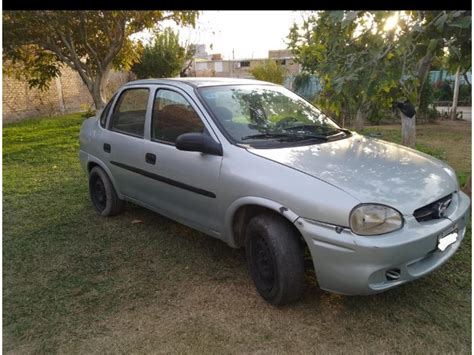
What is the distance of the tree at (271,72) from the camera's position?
1786 centimetres

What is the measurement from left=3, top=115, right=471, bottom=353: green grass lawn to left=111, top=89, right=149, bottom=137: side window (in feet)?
3.51

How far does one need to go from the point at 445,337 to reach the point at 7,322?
293 centimetres

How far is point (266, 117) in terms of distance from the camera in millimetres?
3514

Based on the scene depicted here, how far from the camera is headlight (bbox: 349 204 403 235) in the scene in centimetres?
244

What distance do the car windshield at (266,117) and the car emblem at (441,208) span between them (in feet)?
3.32

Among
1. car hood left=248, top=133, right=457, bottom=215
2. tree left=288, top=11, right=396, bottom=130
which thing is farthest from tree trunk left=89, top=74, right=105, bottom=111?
car hood left=248, top=133, right=457, bottom=215

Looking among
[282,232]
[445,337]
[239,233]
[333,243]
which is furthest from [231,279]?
[445,337]

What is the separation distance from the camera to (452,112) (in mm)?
13367

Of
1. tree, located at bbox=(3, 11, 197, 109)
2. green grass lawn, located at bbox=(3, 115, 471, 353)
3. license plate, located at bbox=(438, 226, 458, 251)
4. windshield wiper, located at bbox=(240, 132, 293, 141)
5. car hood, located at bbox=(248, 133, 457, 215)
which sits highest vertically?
tree, located at bbox=(3, 11, 197, 109)

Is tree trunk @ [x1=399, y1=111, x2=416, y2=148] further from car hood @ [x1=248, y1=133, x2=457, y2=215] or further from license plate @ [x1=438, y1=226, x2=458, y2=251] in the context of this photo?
license plate @ [x1=438, y1=226, x2=458, y2=251]

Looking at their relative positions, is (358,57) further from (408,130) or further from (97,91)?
(97,91)

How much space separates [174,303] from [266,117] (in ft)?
5.54

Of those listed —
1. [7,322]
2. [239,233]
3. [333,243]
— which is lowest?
[7,322]
